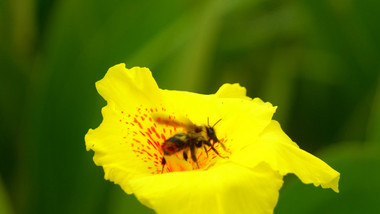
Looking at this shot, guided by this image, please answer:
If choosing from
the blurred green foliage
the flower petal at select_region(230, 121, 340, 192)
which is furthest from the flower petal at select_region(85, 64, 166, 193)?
the blurred green foliage

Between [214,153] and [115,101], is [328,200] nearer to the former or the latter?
[214,153]

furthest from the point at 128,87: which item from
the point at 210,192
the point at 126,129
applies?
the point at 210,192

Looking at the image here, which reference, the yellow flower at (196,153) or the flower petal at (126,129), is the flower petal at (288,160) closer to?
the yellow flower at (196,153)

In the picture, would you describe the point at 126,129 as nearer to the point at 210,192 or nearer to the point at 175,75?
the point at 210,192

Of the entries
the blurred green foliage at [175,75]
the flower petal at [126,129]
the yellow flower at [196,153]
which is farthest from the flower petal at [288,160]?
the blurred green foliage at [175,75]

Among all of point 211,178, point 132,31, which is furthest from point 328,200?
point 132,31

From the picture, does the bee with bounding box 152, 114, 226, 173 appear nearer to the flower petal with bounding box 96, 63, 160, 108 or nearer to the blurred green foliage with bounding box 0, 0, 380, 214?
the flower petal with bounding box 96, 63, 160, 108

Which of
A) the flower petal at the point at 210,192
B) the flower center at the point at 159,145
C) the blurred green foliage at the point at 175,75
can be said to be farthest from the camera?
the blurred green foliage at the point at 175,75
